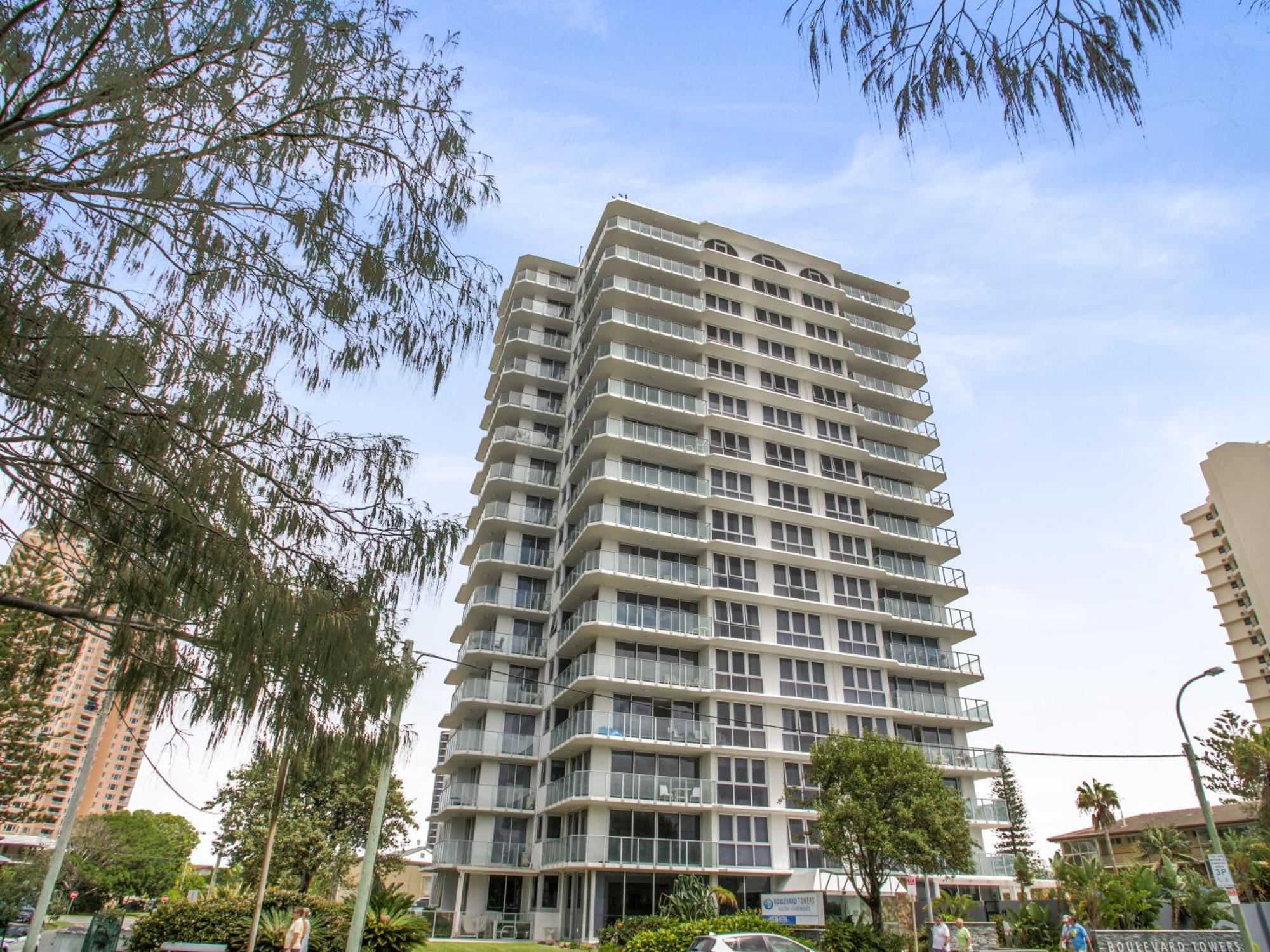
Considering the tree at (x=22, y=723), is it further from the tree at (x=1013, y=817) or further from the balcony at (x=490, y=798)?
the tree at (x=1013, y=817)

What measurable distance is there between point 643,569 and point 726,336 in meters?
14.0

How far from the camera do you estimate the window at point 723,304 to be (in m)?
40.2

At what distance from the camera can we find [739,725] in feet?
101

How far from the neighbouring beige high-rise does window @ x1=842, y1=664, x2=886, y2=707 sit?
120 feet

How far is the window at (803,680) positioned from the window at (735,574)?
3537 mm

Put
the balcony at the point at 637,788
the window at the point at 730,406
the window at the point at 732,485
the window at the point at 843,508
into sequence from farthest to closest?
the window at the point at 730,406 → the window at the point at 843,508 → the window at the point at 732,485 → the balcony at the point at 637,788

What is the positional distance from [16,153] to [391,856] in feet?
130

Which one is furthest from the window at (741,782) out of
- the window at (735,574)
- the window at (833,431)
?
the window at (833,431)

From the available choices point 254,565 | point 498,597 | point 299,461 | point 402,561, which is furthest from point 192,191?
point 498,597

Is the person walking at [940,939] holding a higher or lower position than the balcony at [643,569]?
lower

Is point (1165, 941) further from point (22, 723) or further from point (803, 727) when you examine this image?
point (22, 723)

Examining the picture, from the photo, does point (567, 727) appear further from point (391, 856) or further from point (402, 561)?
point (402, 561)

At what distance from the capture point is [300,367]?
6211 mm

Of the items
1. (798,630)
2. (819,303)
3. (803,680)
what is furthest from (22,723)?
(819,303)
